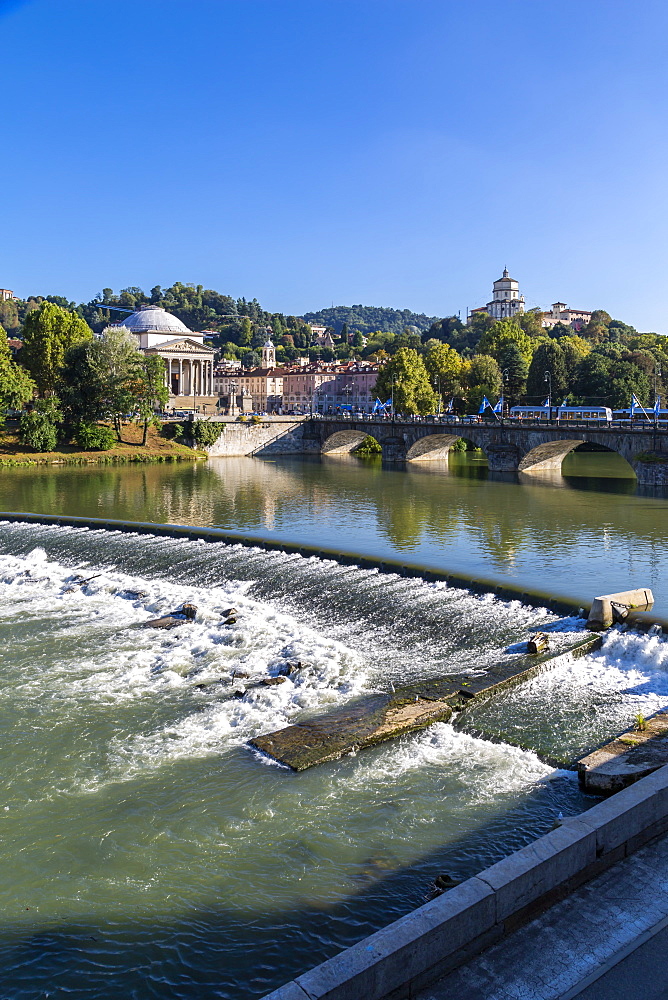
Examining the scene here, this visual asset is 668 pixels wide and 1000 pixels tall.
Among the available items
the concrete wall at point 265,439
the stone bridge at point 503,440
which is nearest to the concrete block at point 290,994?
the stone bridge at point 503,440

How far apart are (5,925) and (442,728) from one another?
7.97 m

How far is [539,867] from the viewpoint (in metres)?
8.56

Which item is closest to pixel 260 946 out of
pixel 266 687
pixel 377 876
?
pixel 377 876

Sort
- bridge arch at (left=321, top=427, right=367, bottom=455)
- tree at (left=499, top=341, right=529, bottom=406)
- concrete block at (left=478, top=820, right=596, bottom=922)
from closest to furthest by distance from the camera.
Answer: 1. concrete block at (left=478, top=820, right=596, bottom=922)
2. bridge arch at (left=321, top=427, right=367, bottom=455)
3. tree at (left=499, top=341, right=529, bottom=406)

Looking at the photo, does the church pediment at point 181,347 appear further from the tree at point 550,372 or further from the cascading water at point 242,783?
the cascading water at point 242,783

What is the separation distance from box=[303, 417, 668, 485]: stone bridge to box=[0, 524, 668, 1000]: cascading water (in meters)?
37.5

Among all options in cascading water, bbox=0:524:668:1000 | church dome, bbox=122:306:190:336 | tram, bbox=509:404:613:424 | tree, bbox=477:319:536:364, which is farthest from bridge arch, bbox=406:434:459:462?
church dome, bbox=122:306:190:336

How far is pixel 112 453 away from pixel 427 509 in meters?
40.0

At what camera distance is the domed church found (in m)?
121

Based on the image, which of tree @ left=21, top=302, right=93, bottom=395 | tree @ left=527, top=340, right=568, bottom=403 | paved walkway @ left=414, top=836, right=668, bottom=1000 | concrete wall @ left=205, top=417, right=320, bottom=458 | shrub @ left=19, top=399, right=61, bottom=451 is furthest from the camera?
tree @ left=527, top=340, right=568, bottom=403

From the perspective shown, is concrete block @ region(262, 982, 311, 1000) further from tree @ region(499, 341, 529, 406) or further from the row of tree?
tree @ region(499, 341, 529, 406)

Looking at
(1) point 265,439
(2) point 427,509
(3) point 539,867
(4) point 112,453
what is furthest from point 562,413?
(3) point 539,867

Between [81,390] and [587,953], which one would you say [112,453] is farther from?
[587,953]

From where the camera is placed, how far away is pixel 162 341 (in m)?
129
